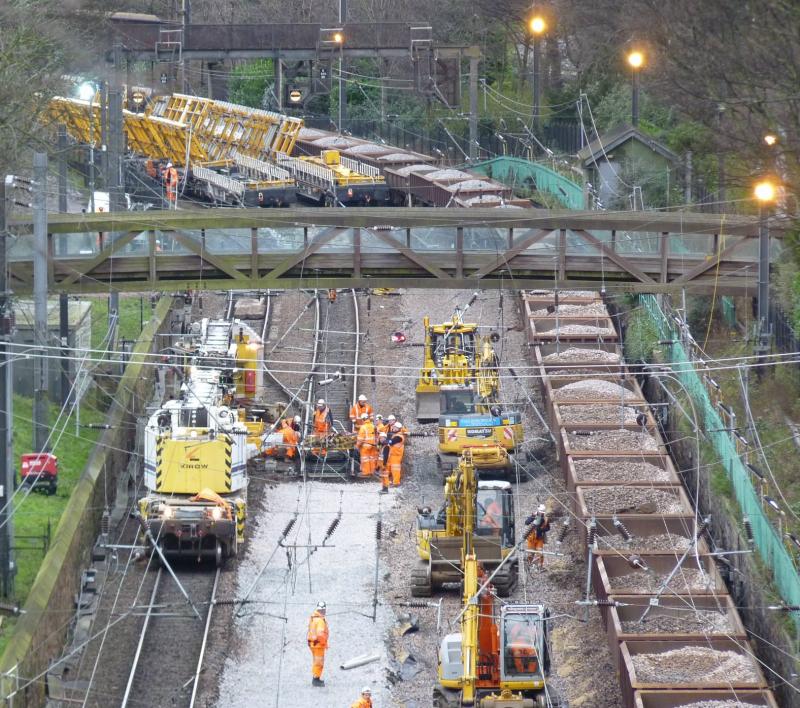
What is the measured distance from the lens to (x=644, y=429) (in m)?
33.2

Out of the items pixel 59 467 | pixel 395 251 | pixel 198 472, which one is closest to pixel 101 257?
pixel 59 467

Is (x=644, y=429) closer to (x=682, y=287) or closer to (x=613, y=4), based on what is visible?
(x=682, y=287)

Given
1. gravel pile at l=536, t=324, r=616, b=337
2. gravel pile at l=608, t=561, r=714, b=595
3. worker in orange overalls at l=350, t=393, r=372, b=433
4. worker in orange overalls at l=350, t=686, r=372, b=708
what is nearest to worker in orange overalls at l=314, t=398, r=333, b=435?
worker in orange overalls at l=350, t=393, r=372, b=433

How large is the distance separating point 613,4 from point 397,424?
33099mm

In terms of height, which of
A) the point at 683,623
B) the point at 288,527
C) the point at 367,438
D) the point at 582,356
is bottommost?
the point at 683,623

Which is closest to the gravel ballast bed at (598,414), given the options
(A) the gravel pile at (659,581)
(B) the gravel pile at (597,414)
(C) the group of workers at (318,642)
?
(B) the gravel pile at (597,414)

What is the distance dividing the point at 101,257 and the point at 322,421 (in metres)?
5.63

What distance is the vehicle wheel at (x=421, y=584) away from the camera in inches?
1064

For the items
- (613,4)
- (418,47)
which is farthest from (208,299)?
(613,4)

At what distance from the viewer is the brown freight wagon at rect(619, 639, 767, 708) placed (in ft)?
71.2

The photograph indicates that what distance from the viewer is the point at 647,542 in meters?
27.8

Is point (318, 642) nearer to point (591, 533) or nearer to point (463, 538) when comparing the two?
point (463, 538)

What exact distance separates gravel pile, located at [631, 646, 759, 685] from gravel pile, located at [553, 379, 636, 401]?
1235cm

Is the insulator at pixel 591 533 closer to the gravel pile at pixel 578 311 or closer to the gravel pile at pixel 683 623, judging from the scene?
the gravel pile at pixel 683 623
